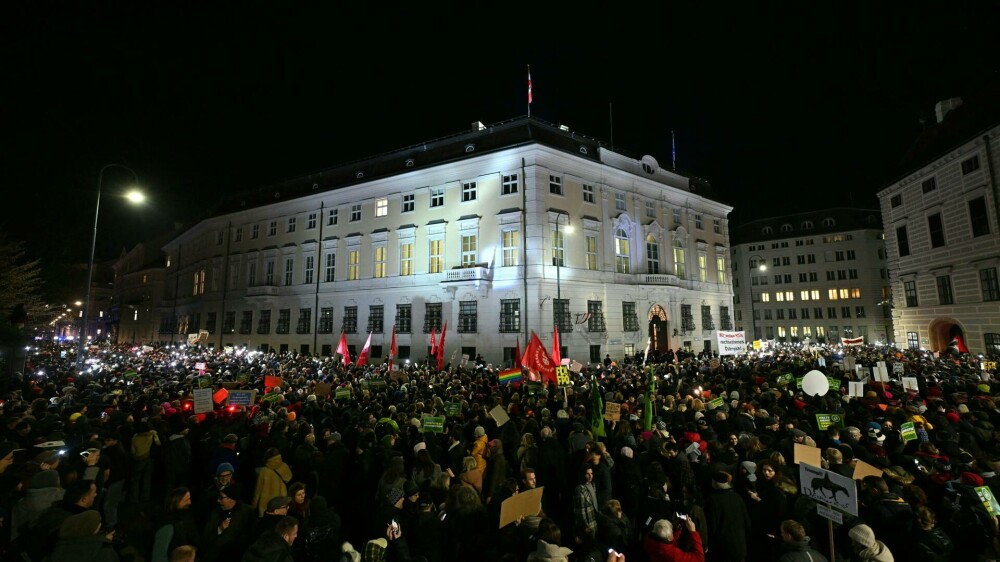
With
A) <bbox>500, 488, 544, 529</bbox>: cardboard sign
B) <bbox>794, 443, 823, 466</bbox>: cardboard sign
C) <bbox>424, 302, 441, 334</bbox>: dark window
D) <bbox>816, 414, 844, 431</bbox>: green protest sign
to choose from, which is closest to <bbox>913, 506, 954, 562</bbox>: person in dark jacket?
<bbox>794, 443, 823, 466</bbox>: cardboard sign

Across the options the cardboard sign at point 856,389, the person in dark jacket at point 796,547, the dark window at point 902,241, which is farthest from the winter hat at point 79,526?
the dark window at point 902,241

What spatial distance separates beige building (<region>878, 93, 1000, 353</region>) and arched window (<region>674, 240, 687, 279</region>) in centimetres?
1544

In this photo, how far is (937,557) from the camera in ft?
16.0

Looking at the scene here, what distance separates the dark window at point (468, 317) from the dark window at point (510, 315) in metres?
1.86

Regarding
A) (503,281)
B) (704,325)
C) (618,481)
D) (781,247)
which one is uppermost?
(781,247)

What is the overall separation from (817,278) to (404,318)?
217 feet

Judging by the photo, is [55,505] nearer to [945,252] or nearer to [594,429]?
[594,429]

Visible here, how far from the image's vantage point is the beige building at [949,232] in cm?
2720

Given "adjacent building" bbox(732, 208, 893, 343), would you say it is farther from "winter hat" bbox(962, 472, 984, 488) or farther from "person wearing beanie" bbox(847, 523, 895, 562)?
"person wearing beanie" bbox(847, 523, 895, 562)

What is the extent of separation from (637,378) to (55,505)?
17.2 metres

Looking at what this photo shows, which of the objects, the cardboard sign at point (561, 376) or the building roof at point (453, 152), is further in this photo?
the building roof at point (453, 152)

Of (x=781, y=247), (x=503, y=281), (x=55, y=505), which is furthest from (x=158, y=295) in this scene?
(x=781, y=247)

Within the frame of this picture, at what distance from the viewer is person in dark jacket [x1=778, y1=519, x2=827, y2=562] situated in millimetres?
4441

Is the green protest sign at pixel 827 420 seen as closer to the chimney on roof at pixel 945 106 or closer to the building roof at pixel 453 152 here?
the building roof at pixel 453 152
